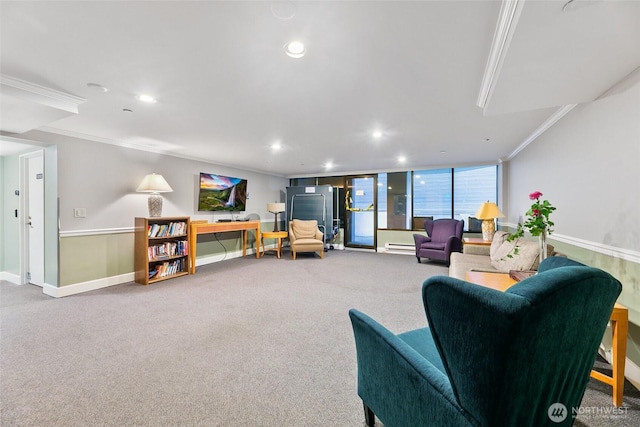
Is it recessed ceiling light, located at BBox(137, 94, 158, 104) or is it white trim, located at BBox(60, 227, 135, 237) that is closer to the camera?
recessed ceiling light, located at BBox(137, 94, 158, 104)

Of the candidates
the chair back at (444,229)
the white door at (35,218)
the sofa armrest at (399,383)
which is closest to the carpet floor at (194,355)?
the white door at (35,218)

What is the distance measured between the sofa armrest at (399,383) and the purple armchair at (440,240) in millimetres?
4453

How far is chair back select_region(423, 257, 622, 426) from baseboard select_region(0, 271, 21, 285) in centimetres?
600

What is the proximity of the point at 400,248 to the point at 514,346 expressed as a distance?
6273 millimetres

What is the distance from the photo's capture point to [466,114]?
2.87 m

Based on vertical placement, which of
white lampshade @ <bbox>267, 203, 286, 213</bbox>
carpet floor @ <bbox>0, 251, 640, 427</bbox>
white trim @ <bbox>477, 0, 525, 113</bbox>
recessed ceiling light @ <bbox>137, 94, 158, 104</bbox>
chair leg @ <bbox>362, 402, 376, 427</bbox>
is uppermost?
recessed ceiling light @ <bbox>137, 94, 158, 104</bbox>

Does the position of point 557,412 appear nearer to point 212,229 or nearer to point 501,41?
point 501,41

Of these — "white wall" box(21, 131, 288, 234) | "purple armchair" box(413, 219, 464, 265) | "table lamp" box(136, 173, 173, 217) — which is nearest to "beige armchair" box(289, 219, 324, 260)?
"white wall" box(21, 131, 288, 234)

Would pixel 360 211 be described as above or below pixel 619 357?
above

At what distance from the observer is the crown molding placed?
2.12 meters

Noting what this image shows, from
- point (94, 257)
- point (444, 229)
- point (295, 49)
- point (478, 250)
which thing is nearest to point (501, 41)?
point (295, 49)

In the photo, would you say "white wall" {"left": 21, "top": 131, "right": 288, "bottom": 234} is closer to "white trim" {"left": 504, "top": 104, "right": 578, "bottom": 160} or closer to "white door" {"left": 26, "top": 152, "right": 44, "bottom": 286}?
"white door" {"left": 26, "top": 152, "right": 44, "bottom": 286}

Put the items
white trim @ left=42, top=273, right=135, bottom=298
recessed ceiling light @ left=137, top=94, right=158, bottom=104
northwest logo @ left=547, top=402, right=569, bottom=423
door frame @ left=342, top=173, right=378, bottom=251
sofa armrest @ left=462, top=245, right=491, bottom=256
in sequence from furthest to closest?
door frame @ left=342, top=173, right=378, bottom=251 → sofa armrest @ left=462, top=245, right=491, bottom=256 → white trim @ left=42, top=273, right=135, bottom=298 → recessed ceiling light @ left=137, top=94, right=158, bottom=104 → northwest logo @ left=547, top=402, right=569, bottom=423

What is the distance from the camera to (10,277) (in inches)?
164
